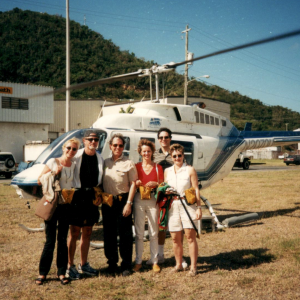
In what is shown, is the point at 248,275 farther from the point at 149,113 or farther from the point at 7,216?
the point at 7,216

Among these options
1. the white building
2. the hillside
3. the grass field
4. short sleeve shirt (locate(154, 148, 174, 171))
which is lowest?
the grass field

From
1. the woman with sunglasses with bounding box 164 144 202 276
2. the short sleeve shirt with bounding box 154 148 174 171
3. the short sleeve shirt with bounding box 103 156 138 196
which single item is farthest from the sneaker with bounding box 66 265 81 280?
the short sleeve shirt with bounding box 154 148 174 171

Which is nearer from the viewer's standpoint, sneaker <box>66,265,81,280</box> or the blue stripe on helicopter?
sneaker <box>66,265,81,280</box>

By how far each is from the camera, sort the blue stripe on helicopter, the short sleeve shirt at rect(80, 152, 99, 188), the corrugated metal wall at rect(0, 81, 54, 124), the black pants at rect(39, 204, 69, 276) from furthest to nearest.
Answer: the corrugated metal wall at rect(0, 81, 54, 124)
the blue stripe on helicopter
the short sleeve shirt at rect(80, 152, 99, 188)
the black pants at rect(39, 204, 69, 276)

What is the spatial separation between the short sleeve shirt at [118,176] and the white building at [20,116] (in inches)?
867

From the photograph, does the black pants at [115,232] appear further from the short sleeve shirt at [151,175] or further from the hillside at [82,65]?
the hillside at [82,65]

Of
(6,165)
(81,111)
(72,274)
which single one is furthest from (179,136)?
(81,111)

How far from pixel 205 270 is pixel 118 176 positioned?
5.69 ft

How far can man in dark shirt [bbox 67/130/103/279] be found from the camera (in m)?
4.00

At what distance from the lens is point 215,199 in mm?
11016

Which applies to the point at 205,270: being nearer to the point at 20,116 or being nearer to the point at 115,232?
the point at 115,232

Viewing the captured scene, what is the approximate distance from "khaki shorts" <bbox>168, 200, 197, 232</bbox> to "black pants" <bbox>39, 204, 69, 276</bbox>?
4.39 ft

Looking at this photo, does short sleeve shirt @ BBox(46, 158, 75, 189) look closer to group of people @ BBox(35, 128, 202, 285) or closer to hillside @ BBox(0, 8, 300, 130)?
group of people @ BBox(35, 128, 202, 285)

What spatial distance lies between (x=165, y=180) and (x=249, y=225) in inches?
137
